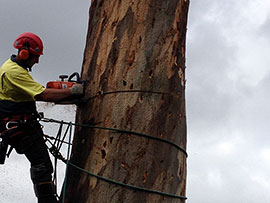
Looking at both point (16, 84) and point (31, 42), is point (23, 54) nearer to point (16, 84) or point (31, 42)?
point (31, 42)

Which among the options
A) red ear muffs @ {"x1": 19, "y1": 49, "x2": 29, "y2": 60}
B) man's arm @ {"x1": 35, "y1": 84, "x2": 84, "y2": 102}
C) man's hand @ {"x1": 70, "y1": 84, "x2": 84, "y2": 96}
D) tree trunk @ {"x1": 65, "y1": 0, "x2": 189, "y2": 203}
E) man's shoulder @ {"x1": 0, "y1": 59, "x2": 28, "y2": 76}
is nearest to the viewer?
tree trunk @ {"x1": 65, "y1": 0, "x2": 189, "y2": 203}

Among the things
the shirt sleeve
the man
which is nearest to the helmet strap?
the man

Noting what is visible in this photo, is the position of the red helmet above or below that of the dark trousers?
above

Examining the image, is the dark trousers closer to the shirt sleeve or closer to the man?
the man

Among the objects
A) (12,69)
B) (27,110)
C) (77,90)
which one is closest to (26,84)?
(12,69)

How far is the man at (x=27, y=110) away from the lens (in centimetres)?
355

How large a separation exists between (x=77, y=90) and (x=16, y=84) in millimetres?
660

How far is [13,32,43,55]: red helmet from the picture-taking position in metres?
4.00

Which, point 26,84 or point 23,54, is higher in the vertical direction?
point 23,54

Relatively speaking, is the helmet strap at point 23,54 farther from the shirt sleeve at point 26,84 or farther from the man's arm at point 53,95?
the man's arm at point 53,95

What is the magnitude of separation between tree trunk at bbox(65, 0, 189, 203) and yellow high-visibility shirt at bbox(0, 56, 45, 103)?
49 centimetres

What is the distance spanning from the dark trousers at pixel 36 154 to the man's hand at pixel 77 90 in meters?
0.69

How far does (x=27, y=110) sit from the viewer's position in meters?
3.83

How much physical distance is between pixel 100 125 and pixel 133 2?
1090 mm
